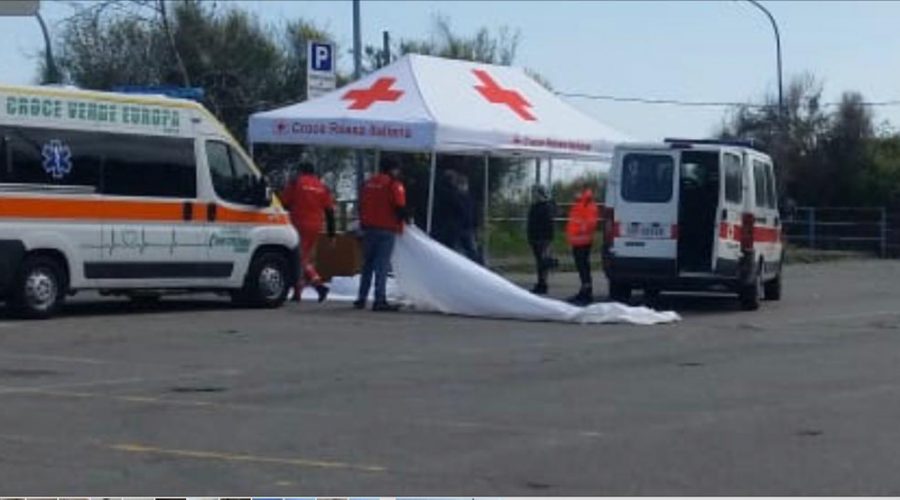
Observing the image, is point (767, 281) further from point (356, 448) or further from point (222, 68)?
point (222, 68)

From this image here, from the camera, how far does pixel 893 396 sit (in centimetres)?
1433

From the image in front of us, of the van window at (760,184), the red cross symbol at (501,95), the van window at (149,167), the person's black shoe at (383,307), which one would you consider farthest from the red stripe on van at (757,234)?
the van window at (149,167)

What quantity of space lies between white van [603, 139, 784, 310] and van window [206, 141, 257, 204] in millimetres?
4706

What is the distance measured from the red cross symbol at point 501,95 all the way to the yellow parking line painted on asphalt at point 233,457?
713 inches

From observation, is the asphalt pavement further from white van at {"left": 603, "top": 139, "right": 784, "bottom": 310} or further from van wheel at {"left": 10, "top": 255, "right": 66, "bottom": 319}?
white van at {"left": 603, "top": 139, "right": 784, "bottom": 310}

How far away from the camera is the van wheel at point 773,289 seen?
88.3 ft

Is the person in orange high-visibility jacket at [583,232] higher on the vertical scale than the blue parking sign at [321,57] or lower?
lower

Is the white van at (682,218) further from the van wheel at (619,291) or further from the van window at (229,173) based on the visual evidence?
the van window at (229,173)

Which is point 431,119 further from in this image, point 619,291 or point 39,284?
point 39,284

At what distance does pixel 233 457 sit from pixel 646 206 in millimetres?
14013

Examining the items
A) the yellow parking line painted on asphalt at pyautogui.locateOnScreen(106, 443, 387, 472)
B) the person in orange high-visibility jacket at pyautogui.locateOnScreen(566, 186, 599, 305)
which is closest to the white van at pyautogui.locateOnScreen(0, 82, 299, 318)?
the person in orange high-visibility jacket at pyautogui.locateOnScreen(566, 186, 599, 305)

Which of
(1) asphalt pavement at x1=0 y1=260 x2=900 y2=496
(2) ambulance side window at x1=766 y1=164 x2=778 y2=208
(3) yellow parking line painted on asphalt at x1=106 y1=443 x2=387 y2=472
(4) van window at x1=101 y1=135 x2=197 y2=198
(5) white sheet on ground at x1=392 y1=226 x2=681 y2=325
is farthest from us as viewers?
(2) ambulance side window at x1=766 y1=164 x2=778 y2=208

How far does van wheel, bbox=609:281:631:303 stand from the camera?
24.8m

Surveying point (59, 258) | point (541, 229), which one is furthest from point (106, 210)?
point (541, 229)
